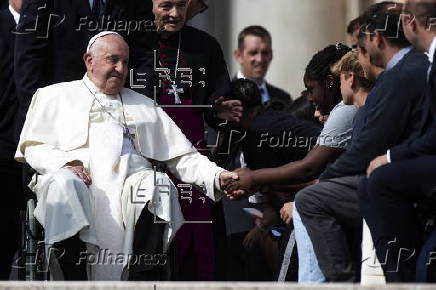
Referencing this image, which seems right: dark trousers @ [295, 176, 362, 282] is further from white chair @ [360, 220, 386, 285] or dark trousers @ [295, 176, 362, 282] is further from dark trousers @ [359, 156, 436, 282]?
dark trousers @ [359, 156, 436, 282]

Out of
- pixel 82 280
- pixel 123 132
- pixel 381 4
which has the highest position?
pixel 381 4

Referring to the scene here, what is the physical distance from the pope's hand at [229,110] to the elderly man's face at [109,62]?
2.54 feet

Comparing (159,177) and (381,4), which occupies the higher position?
(381,4)

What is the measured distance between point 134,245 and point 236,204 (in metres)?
1.65

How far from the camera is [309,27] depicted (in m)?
17.1

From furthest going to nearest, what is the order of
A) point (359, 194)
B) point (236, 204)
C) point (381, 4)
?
point (236, 204), point (381, 4), point (359, 194)

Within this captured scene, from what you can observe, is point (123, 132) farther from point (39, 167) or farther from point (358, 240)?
point (358, 240)

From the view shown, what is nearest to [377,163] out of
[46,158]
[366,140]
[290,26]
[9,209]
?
[366,140]

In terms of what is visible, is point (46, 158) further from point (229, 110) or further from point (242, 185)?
point (229, 110)

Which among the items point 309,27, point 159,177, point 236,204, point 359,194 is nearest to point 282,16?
point 309,27

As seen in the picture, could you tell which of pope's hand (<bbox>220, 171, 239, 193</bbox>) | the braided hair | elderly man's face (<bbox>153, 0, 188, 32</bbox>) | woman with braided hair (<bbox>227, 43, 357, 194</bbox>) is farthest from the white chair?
elderly man's face (<bbox>153, 0, 188, 32</bbox>)

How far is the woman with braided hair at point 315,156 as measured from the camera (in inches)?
446

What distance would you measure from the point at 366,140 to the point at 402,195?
539 millimetres

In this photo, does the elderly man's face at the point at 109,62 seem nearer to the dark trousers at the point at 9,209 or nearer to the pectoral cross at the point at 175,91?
the pectoral cross at the point at 175,91
